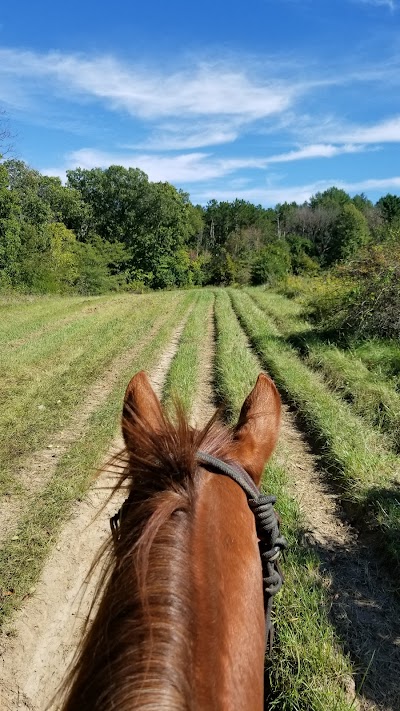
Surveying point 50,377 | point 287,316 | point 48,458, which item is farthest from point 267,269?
point 48,458

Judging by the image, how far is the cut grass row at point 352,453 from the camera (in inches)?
160

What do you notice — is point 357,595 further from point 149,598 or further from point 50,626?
point 149,598

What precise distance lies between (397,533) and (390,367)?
4.71 meters

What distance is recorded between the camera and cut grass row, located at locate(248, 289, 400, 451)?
6.06 m

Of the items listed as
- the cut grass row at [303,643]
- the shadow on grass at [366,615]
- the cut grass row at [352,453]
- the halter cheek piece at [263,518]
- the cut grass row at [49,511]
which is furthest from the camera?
the cut grass row at [352,453]

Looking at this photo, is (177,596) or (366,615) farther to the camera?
(366,615)

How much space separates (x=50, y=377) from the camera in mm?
8820

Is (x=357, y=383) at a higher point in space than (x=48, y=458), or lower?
higher

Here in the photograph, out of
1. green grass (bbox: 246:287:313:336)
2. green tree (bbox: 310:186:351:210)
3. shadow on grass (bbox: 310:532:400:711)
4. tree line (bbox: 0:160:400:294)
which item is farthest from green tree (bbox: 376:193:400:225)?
shadow on grass (bbox: 310:532:400:711)

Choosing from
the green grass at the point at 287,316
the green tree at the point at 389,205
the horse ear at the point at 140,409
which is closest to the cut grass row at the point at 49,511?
the horse ear at the point at 140,409

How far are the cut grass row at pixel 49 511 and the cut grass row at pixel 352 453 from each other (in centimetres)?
230

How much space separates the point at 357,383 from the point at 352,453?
2.47m

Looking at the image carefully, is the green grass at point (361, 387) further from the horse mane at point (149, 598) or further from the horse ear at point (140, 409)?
the horse mane at point (149, 598)

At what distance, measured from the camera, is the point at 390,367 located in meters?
8.14
